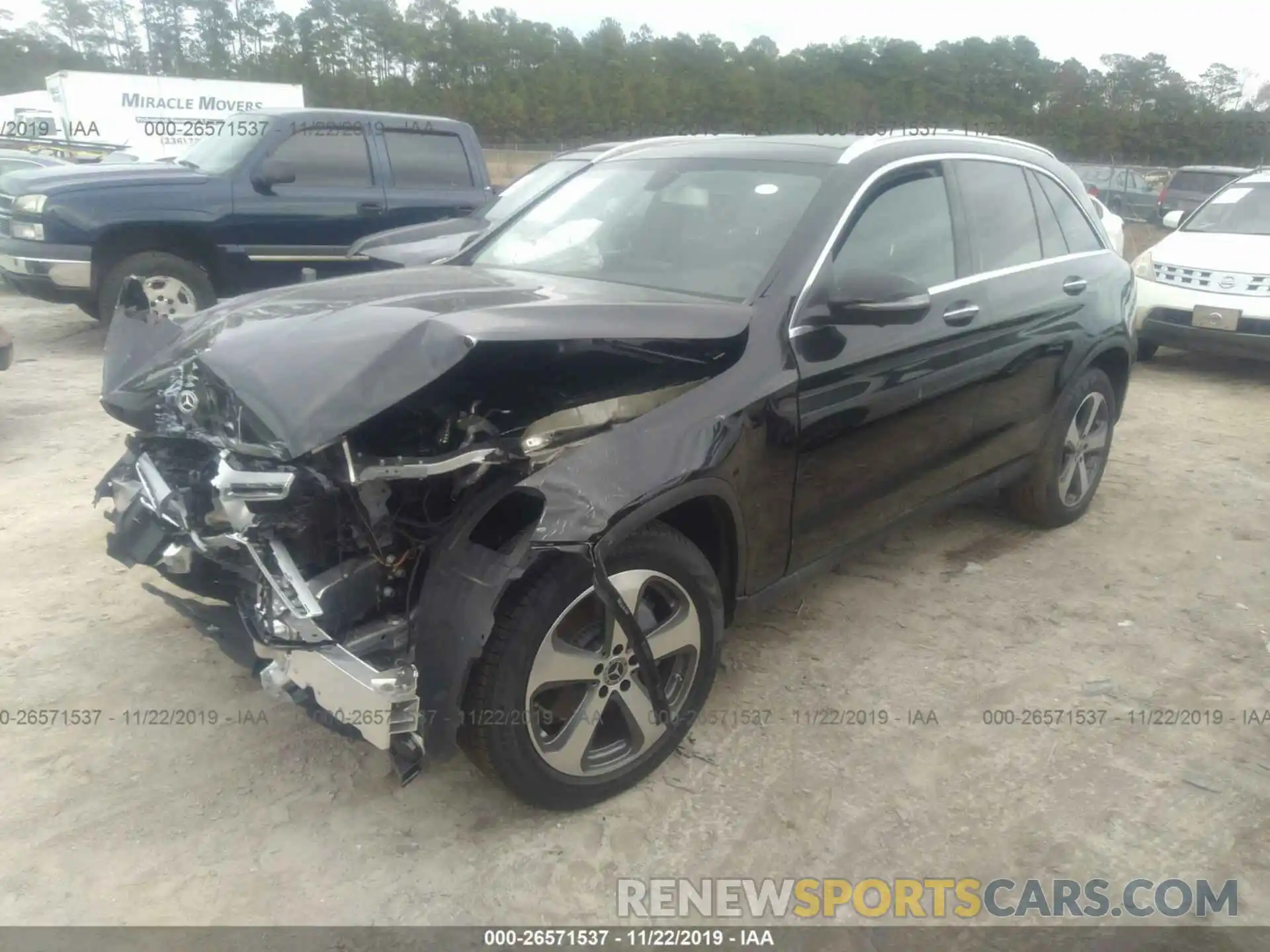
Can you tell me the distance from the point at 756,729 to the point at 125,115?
83.2 feet

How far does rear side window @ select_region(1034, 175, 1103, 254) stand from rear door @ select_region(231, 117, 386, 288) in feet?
18.2

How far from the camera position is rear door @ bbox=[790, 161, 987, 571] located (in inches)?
122

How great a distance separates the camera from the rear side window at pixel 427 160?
863cm

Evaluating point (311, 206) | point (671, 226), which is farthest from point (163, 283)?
point (671, 226)

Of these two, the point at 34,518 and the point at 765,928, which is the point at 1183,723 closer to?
the point at 765,928

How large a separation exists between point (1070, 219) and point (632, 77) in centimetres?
3135

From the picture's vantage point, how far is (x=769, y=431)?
2.91 metres

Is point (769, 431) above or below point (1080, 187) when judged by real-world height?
below

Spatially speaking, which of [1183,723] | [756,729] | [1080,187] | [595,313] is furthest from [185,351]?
[1080,187]

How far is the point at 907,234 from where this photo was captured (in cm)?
353

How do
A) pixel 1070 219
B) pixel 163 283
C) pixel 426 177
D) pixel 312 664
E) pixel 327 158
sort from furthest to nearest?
pixel 426 177, pixel 327 158, pixel 163 283, pixel 1070 219, pixel 312 664

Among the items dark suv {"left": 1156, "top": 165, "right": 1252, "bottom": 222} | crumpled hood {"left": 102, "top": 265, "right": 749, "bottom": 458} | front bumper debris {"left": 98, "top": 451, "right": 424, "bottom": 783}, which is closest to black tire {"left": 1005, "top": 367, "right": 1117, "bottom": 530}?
Result: crumpled hood {"left": 102, "top": 265, "right": 749, "bottom": 458}

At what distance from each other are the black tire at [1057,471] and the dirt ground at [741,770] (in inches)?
12.1

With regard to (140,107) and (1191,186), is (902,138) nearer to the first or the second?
(1191,186)
